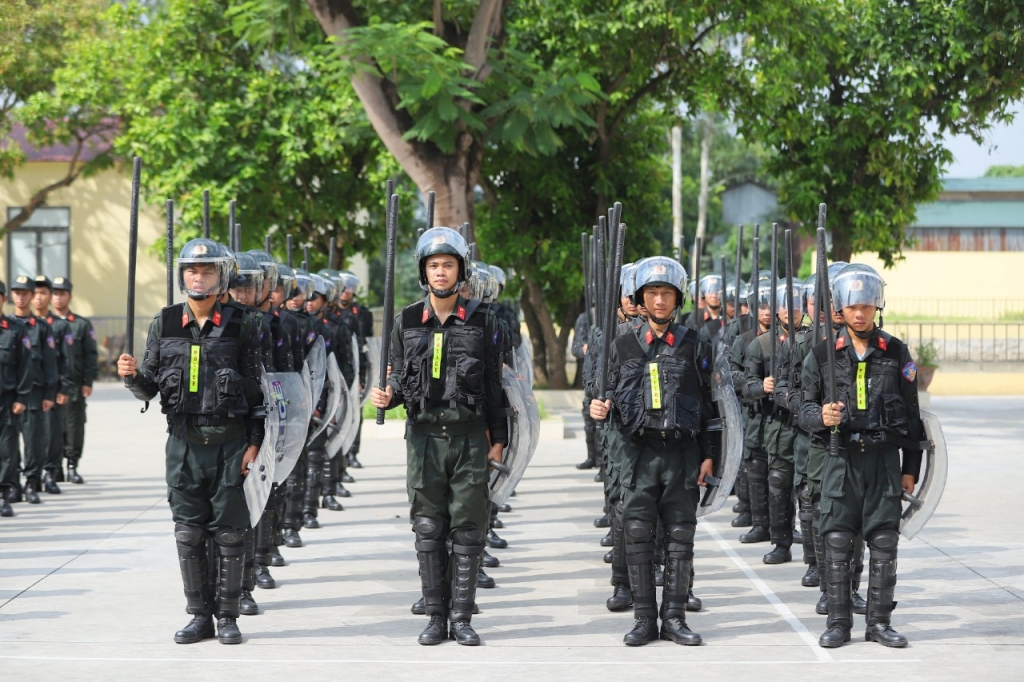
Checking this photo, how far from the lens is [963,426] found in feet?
70.0

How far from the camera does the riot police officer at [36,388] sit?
13.0 metres

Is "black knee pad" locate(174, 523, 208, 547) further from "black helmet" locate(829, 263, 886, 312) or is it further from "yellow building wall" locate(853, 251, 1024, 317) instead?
"yellow building wall" locate(853, 251, 1024, 317)

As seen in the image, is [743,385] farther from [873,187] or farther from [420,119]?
[873,187]

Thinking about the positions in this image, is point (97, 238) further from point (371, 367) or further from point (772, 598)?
point (772, 598)

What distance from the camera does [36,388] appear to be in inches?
516

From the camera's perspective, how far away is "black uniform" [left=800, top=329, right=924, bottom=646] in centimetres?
718

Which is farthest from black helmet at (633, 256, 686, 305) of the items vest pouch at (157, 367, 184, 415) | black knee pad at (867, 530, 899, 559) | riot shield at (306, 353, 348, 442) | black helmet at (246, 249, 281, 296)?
riot shield at (306, 353, 348, 442)

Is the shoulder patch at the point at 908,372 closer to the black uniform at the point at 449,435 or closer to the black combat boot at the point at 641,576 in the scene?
the black combat boot at the point at 641,576

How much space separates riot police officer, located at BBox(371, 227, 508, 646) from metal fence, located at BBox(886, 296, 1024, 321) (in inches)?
1084

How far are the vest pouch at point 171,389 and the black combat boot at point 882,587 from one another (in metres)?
3.53

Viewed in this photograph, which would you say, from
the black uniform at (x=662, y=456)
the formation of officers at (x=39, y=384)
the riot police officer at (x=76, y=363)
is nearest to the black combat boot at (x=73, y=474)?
the riot police officer at (x=76, y=363)

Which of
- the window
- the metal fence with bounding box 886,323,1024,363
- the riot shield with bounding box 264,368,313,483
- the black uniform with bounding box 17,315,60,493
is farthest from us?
the window

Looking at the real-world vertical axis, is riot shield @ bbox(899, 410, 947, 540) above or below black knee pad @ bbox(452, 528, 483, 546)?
above

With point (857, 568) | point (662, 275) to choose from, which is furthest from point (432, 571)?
point (857, 568)
